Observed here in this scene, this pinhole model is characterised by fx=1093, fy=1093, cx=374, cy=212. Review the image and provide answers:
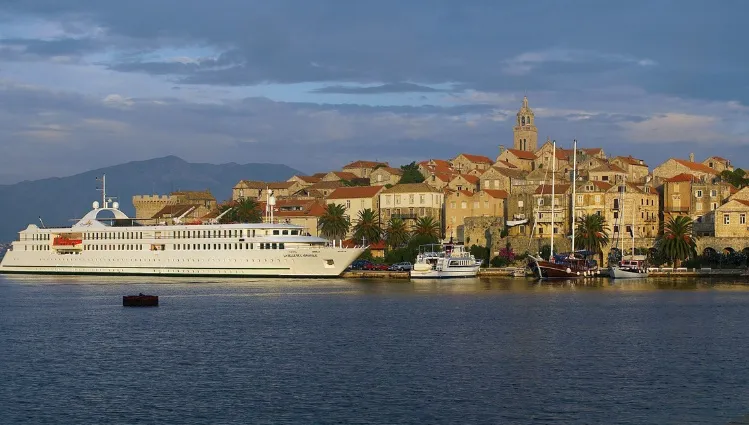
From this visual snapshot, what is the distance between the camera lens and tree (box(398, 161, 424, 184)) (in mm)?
133250

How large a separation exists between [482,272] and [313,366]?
6276 cm

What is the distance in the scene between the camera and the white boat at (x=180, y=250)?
95.4 meters

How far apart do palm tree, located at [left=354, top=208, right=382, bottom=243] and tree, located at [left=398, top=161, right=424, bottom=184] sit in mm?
19222

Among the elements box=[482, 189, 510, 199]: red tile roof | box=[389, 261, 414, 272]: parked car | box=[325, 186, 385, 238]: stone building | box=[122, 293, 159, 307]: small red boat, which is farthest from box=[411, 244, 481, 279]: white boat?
box=[122, 293, 159, 307]: small red boat

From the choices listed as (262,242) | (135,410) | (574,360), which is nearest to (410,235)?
(262,242)

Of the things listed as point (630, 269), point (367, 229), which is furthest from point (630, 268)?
point (367, 229)

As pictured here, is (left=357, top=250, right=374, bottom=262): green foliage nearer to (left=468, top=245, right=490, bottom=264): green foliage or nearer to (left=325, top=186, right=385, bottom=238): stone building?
(left=325, top=186, right=385, bottom=238): stone building

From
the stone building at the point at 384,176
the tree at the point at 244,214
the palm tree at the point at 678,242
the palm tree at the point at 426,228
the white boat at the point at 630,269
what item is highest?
the stone building at the point at 384,176

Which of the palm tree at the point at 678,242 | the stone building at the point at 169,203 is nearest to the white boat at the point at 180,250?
the stone building at the point at 169,203

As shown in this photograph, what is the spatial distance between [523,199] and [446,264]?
16643 millimetres

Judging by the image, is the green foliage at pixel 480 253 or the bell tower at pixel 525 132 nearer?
the green foliage at pixel 480 253

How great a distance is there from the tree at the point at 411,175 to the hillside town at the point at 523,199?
278 mm

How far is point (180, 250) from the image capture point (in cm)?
9981

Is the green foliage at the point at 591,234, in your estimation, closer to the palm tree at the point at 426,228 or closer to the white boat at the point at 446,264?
the white boat at the point at 446,264
